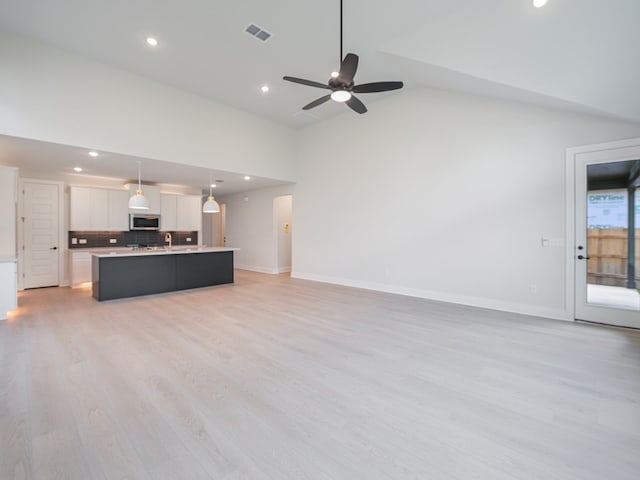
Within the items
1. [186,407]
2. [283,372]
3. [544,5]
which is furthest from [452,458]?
[544,5]

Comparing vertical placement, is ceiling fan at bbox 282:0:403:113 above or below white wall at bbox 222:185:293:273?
above

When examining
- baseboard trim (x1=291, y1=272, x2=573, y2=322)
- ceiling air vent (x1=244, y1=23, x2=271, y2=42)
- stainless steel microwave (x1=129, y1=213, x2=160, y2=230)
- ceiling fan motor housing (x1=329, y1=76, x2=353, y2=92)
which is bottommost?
baseboard trim (x1=291, y1=272, x2=573, y2=322)

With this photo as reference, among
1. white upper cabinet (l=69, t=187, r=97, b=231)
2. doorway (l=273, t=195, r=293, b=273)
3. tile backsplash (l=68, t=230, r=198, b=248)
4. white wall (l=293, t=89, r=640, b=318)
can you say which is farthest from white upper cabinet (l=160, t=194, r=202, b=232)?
white wall (l=293, t=89, r=640, b=318)

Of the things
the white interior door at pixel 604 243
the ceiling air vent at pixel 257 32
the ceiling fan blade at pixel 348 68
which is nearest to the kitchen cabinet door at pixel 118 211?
the ceiling air vent at pixel 257 32

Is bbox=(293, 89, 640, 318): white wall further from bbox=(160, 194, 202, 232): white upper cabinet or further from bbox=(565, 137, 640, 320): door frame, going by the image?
bbox=(160, 194, 202, 232): white upper cabinet

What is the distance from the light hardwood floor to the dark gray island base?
1.27m

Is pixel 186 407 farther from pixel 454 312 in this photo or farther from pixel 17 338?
pixel 454 312

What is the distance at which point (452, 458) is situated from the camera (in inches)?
63.0

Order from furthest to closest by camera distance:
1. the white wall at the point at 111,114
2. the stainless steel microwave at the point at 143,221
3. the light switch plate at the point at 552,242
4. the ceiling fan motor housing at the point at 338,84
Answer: the stainless steel microwave at the point at 143,221
the light switch plate at the point at 552,242
the white wall at the point at 111,114
the ceiling fan motor housing at the point at 338,84

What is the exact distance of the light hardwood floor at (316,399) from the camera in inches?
61.6

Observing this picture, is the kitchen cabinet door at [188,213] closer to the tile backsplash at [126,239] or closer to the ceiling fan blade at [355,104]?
the tile backsplash at [126,239]

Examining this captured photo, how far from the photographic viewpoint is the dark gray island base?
521cm

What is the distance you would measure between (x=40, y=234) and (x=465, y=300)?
30.0 ft

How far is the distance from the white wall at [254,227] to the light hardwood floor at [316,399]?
4.80 meters
